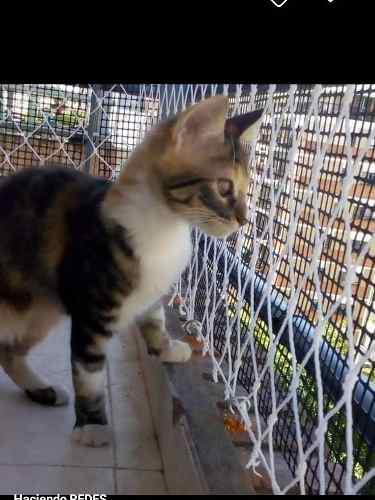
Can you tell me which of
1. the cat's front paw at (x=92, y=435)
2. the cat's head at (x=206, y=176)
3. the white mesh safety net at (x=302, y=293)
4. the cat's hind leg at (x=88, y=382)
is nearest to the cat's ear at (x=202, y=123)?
the cat's head at (x=206, y=176)

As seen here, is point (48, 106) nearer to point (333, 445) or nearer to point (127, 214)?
point (127, 214)

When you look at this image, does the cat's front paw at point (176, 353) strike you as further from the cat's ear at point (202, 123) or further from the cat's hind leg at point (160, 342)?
the cat's ear at point (202, 123)

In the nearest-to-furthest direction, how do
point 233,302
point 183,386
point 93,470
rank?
point 93,470 < point 183,386 < point 233,302

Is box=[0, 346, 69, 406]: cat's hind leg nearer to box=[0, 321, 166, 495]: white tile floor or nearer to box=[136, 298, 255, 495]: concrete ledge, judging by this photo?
box=[0, 321, 166, 495]: white tile floor

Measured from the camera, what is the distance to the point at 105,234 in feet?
3.55

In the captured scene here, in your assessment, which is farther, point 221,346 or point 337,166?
point 221,346

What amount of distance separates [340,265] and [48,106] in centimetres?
174

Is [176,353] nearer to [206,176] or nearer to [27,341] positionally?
[27,341]

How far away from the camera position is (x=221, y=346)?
Result: 4.50ft

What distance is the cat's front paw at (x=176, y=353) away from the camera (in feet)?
4.17

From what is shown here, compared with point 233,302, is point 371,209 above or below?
above

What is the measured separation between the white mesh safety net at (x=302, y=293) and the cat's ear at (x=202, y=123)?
10 centimetres

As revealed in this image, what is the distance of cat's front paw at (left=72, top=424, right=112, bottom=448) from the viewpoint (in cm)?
111
